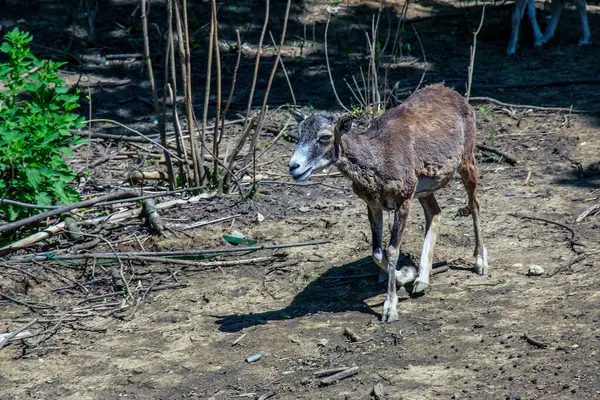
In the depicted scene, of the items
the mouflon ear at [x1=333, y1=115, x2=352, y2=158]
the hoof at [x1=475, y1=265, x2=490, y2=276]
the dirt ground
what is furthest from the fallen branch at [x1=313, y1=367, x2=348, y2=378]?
the hoof at [x1=475, y1=265, x2=490, y2=276]

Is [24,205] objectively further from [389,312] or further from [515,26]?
[515,26]

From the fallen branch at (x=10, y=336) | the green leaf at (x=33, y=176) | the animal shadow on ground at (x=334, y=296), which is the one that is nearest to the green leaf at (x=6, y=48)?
the green leaf at (x=33, y=176)

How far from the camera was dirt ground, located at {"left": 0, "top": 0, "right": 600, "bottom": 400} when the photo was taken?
5.62 meters

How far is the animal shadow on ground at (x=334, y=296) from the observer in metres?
6.71

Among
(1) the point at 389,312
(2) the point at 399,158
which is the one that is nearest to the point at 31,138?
(2) the point at 399,158

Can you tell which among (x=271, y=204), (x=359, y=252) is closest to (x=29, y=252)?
(x=271, y=204)

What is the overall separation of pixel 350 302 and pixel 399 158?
4.25 feet

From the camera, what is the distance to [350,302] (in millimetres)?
6918

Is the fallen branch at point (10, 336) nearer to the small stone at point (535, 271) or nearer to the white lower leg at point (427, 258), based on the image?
the white lower leg at point (427, 258)

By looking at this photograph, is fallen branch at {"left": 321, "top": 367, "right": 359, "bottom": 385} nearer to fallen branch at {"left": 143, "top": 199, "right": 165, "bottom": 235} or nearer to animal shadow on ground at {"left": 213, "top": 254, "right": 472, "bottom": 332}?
animal shadow on ground at {"left": 213, "top": 254, "right": 472, "bottom": 332}

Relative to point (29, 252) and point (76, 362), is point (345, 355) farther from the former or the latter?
point (29, 252)

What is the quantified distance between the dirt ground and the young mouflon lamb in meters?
0.38

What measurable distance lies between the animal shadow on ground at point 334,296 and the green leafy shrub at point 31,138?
2276mm

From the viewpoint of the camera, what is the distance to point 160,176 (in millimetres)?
9453
